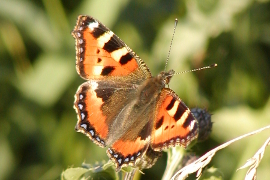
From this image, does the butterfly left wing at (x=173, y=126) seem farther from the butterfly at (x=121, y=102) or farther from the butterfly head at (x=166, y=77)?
the butterfly head at (x=166, y=77)

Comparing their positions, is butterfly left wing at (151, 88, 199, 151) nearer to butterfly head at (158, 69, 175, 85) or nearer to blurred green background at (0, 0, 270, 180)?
butterfly head at (158, 69, 175, 85)

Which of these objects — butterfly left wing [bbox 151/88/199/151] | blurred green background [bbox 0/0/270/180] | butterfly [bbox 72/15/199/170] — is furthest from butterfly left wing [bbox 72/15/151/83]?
blurred green background [bbox 0/0/270/180]

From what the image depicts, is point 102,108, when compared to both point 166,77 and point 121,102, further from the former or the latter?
point 166,77

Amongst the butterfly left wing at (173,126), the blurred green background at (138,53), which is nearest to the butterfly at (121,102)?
the butterfly left wing at (173,126)

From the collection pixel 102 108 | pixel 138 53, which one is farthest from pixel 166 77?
pixel 138 53

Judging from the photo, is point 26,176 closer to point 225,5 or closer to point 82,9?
point 82,9
